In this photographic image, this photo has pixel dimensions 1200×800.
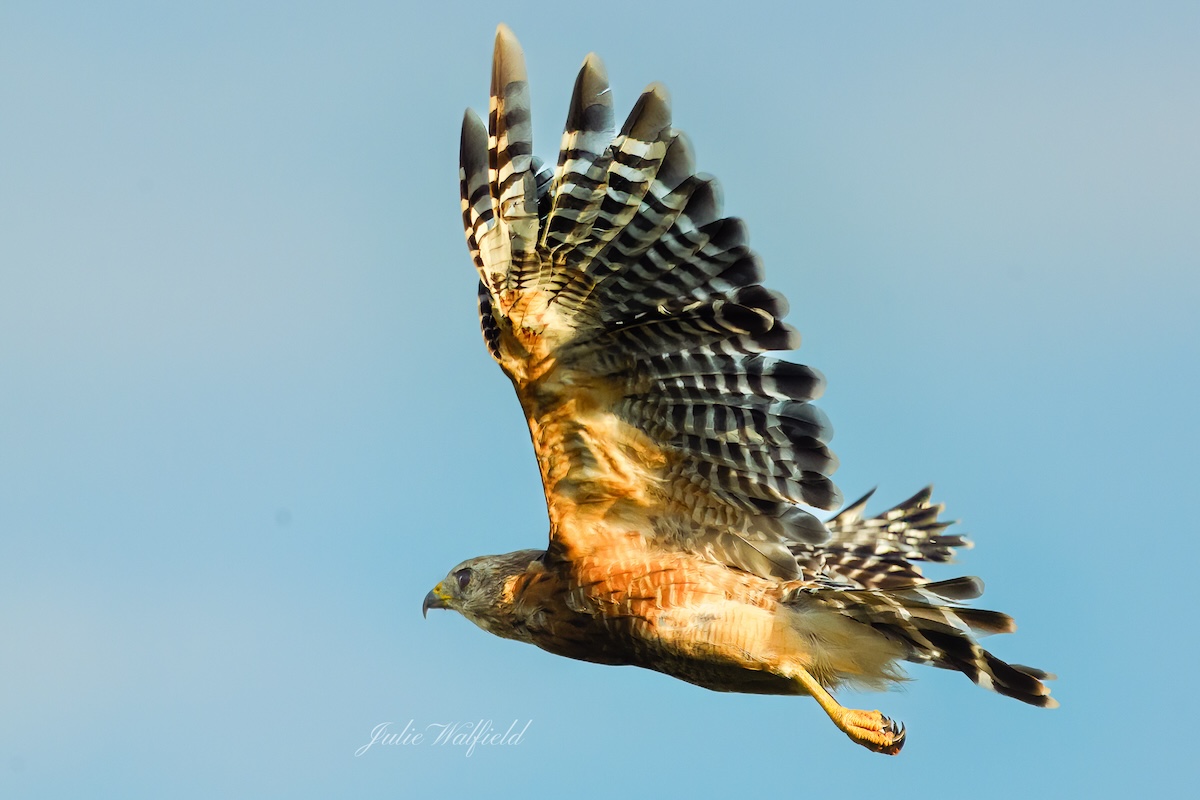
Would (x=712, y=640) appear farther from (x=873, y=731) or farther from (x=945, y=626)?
(x=945, y=626)

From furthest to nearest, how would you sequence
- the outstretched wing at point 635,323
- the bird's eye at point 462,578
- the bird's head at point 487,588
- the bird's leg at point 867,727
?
the bird's eye at point 462,578 → the bird's head at point 487,588 → the bird's leg at point 867,727 → the outstretched wing at point 635,323

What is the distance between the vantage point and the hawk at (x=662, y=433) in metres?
7.21

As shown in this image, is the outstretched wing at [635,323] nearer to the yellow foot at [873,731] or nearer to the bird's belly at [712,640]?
the bird's belly at [712,640]

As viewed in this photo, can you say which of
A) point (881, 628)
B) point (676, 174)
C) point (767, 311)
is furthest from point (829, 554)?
point (676, 174)

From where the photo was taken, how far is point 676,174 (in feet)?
23.5

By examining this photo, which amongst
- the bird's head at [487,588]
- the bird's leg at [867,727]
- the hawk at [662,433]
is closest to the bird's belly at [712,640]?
the hawk at [662,433]

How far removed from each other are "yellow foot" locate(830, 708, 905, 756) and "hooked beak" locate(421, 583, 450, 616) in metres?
2.99

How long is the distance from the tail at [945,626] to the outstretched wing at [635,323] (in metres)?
0.49

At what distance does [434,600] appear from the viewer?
970 centimetres

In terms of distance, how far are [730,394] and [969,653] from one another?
7.07 feet

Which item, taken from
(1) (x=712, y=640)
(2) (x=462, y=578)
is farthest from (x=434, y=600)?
(1) (x=712, y=640)

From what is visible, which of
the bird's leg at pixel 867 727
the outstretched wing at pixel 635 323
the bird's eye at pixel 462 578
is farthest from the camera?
the bird's eye at pixel 462 578

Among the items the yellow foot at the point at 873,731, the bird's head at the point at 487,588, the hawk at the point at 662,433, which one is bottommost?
the yellow foot at the point at 873,731

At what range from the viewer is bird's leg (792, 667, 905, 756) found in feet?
25.9
